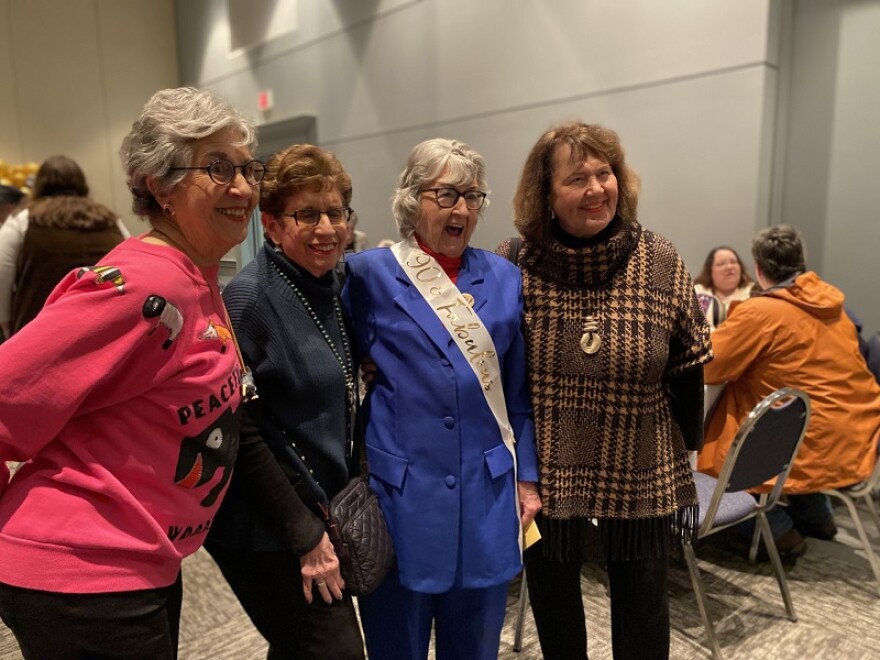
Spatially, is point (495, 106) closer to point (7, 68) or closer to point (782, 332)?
point (782, 332)

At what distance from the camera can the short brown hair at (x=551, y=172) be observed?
1.43 m

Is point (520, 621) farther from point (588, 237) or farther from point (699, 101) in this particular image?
point (699, 101)

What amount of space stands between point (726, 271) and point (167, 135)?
325 centimetres

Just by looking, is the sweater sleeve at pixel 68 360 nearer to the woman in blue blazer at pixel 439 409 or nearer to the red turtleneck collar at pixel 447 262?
the woman in blue blazer at pixel 439 409

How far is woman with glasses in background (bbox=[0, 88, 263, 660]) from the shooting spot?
0.84 metres

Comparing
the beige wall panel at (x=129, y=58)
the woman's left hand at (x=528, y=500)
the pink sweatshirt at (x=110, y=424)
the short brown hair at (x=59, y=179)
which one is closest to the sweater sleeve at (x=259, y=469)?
the pink sweatshirt at (x=110, y=424)

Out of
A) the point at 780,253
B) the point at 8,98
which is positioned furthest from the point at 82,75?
the point at 780,253

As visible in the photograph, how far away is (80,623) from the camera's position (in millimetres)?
877

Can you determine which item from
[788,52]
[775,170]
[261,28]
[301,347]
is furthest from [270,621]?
[261,28]

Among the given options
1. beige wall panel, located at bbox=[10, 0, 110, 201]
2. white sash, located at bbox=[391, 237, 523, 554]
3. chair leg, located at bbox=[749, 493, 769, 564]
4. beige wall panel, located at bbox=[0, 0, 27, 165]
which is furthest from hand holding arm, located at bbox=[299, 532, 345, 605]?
beige wall panel, located at bbox=[10, 0, 110, 201]

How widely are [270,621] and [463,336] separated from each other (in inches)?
25.9

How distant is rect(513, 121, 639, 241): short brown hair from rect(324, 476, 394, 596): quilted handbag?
713mm

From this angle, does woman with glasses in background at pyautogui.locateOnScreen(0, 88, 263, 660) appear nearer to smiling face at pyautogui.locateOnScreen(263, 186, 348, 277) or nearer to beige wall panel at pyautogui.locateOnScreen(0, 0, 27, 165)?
smiling face at pyautogui.locateOnScreen(263, 186, 348, 277)

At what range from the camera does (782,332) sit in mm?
2420
